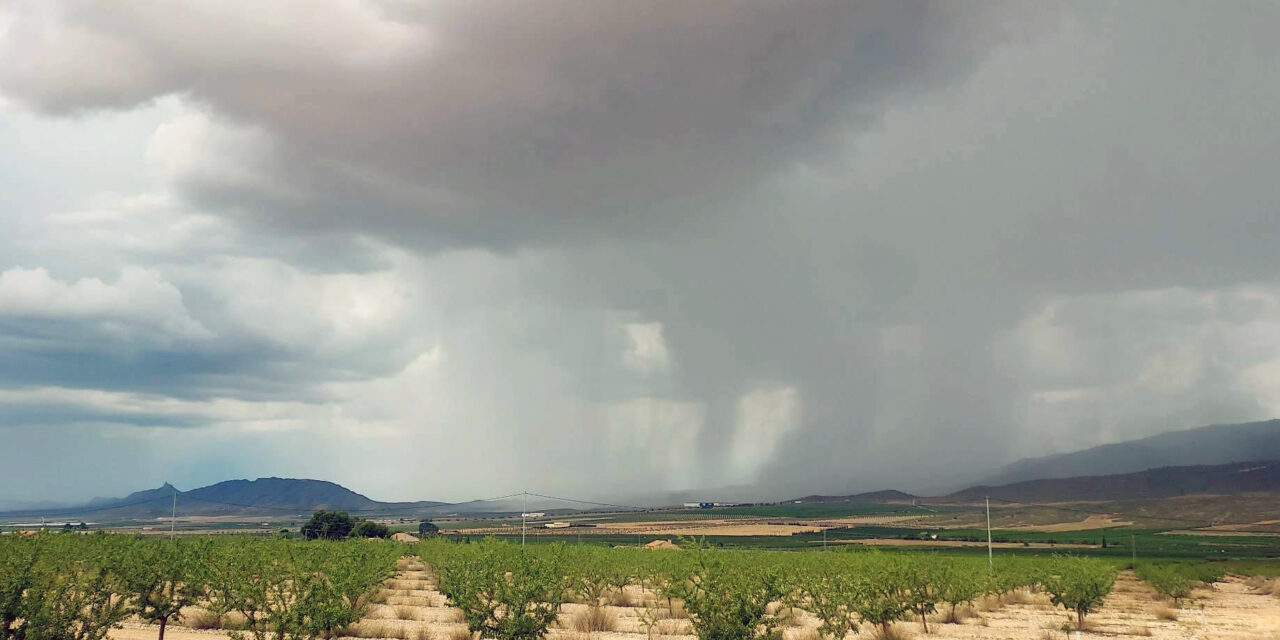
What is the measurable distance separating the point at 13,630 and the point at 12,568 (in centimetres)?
333

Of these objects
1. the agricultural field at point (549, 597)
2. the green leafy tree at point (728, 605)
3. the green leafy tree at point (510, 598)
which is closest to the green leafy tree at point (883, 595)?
the agricultural field at point (549, 597)

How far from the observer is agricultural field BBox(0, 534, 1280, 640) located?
27828 millimetres

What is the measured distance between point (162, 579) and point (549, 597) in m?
17.6

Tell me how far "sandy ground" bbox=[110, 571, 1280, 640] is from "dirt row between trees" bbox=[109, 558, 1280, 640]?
5 cm

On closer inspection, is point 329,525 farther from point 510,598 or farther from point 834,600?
point 834,600

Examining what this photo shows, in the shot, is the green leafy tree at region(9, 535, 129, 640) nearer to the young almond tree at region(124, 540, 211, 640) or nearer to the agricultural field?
the agricultural field

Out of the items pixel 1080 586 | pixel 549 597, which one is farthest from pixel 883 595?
pixel 549 597

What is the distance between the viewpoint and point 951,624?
176ft

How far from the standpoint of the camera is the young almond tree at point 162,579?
34.8 m

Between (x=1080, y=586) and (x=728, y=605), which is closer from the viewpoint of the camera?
(x=728, y=605)

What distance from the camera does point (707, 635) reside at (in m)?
27.6

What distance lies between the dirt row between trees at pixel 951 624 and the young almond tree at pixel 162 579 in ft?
12.3

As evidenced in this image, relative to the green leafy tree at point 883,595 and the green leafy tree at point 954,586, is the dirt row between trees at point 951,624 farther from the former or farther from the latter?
the green leafy tree at point 883,595

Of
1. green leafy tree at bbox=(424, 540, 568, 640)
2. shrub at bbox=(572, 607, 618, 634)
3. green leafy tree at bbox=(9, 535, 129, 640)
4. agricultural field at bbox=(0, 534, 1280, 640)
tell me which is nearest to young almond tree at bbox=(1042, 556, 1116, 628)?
agricultural field at bbox=(0, 534, 1280, 640)
